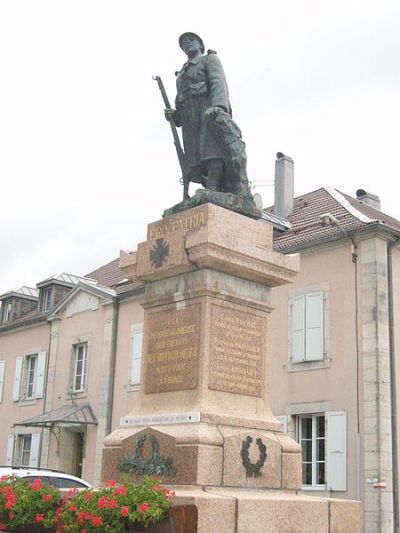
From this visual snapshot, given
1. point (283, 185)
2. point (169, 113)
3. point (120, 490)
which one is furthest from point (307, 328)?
point (120, 490)

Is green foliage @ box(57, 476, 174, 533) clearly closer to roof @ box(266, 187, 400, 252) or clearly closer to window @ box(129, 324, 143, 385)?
roof @ box(266, 187, 400, 252)

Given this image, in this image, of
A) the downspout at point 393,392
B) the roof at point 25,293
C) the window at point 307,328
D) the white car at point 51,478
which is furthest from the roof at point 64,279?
the white car at point 51,478

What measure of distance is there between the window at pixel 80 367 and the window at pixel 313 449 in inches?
335

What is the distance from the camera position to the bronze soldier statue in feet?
26.0

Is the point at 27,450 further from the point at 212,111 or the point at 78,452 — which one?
the point at 212,111

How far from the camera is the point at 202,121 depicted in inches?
322

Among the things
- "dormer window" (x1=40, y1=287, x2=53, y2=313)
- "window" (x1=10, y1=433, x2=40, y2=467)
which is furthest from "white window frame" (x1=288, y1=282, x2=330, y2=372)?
"dormer window" (x1=40, y1=287, x2=53, y2=313)

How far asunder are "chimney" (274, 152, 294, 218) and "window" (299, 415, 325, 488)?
629cm

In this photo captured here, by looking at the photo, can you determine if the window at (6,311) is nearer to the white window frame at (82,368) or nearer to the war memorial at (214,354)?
the white window frame at (82,368)

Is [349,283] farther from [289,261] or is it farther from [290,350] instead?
[289,261]

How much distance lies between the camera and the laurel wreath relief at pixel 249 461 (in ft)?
22.4

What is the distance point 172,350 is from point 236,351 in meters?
0.59

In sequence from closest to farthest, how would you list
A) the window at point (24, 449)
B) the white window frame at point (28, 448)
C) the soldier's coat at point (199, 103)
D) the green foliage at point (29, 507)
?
the green foliage at point (29, 507), the soldier's coat at point (199, 103), the white window frame at point (28, 448), the window at point (24, 449)

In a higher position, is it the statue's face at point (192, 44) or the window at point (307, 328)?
the statue's face at point (192, 44)
